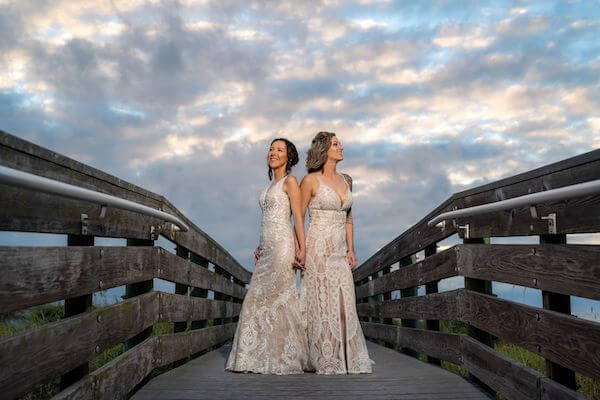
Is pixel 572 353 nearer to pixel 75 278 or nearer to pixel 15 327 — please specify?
pixel 75 278

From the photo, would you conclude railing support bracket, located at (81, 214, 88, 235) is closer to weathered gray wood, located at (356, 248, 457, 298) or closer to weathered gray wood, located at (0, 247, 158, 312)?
weathered gray wood, located at (0, 247, 158, 312)

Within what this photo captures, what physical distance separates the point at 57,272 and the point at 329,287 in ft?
10.8

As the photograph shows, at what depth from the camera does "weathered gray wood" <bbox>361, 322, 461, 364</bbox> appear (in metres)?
5.51

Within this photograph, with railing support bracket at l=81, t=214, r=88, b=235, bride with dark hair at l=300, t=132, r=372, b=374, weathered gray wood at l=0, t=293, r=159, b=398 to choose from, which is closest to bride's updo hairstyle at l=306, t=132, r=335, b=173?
bride with dark hair at l=300, t=132, r=372, b=374

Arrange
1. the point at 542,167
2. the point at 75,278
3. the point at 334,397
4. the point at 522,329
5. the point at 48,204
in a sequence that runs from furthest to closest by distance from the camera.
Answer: the point at 334,397
the point at 522,329
the point at 542,167
the point at 75,278
the point at 48,204

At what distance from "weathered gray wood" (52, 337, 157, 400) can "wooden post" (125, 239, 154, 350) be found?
0.20 ft

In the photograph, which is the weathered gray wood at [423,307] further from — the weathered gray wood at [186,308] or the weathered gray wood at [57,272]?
the weathered gray wood at [57,272]

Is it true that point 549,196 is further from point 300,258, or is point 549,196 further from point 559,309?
point 300,258

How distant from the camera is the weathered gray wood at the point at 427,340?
217 inches

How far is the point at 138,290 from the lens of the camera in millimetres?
4801

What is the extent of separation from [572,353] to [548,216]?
0.71 m

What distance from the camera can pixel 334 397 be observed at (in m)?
4.39

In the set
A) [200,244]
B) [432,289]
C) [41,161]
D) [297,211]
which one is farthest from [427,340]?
[41,161]

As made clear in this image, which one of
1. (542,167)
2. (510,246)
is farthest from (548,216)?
(510,246)
